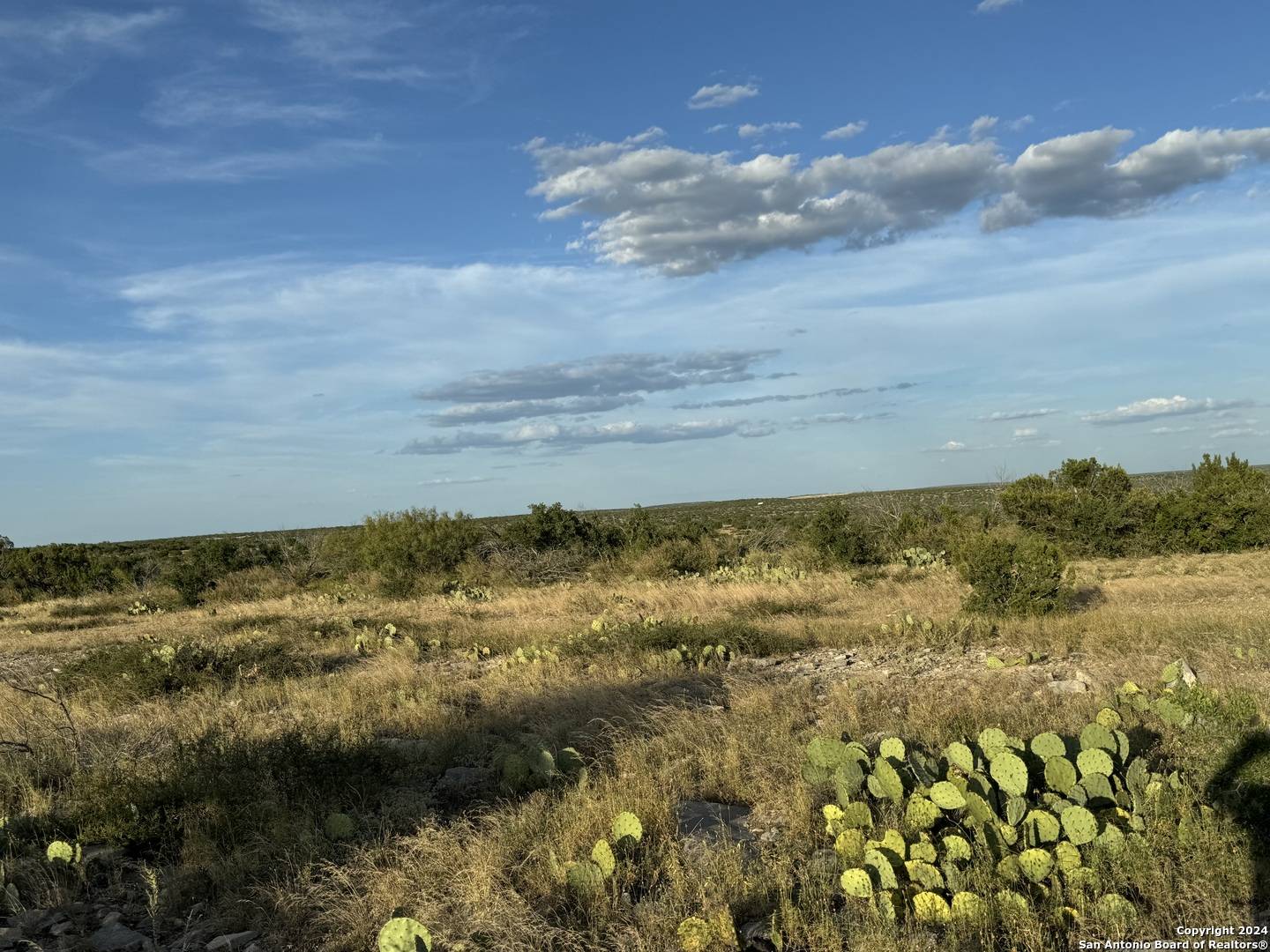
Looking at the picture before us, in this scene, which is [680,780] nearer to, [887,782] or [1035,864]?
[887,782]

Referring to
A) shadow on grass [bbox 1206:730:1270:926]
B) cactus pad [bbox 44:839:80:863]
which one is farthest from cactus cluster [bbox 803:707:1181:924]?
cactus pad [bbox 44:839:80:863]

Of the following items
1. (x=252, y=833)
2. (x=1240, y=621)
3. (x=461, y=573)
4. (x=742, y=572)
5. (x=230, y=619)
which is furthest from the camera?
(x=461, y=573)

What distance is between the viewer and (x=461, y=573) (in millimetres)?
23000

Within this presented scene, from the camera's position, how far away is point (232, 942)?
3.81 meters

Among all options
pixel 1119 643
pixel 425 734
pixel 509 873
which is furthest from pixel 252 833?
pixel 1119 643

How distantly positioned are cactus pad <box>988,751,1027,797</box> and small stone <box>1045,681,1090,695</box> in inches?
112

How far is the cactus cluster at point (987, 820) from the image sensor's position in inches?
143

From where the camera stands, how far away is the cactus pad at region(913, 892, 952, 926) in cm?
349

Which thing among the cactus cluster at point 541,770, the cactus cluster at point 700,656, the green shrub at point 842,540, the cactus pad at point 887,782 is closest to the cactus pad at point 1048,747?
the cactus pad at point 887,782

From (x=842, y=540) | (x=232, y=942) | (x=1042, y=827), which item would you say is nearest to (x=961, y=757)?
(x=1042, y=827)

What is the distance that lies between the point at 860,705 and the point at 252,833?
15.4 feet

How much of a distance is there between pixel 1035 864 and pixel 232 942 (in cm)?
373

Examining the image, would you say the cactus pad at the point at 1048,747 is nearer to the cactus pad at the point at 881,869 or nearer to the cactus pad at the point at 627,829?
the cactus pad at the point at 881,869

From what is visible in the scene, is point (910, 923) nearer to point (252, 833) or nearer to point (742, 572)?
point (252, 833)
